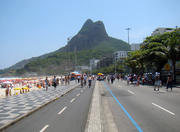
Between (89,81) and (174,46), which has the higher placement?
(174,46)

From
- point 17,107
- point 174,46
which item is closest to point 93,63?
point 174,46

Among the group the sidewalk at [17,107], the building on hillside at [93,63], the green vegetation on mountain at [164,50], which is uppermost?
the building on hillside at [93,63]

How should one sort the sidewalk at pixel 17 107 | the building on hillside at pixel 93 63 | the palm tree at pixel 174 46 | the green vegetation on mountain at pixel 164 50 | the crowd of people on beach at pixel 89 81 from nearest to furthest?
the sidewalk at pixel 17 107 → the crowd of people on beach at pixel 89 81 → the palm tree at pixel 174 46 → the green vegetation on mountain at pixel 164 50 → the building on hillside at pixel 93 63

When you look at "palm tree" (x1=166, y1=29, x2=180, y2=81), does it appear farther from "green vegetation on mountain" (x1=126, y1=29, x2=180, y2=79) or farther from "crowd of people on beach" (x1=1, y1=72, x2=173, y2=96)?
"crowd of people on beach" (x1=1, y1=72, x2=173, y2=96)

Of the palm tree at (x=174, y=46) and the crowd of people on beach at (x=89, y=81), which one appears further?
the palm tree at (x=174, y=46)

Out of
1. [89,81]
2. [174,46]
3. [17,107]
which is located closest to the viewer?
[17,107]

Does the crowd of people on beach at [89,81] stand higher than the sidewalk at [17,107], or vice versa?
the crowd of people on beach at [89,81]

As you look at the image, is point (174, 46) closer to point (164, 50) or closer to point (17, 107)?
point (164, 50)

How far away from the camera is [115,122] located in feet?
26.0

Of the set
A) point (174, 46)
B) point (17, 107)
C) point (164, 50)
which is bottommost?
point (17, 107)

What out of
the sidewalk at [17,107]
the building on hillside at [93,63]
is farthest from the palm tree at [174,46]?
the building on hillside at [93,63]

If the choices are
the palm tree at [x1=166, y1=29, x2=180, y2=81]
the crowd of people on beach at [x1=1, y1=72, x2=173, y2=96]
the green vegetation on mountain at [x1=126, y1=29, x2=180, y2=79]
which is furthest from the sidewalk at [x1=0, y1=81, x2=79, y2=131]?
the green vegetation on mountain at [x1=126, y1=29, x2=180, y2=79]

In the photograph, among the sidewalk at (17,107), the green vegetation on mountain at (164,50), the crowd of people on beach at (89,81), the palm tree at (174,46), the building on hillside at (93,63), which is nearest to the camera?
the sidewalk at (17,107)

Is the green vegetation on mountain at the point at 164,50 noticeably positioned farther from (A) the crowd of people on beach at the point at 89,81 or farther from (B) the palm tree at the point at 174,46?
(A) the crowd of people on beach at the point at 89,81
